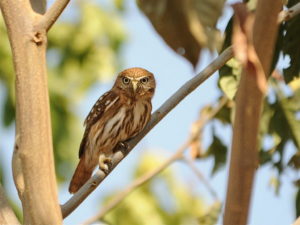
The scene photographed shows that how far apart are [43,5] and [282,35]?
1477 millimetres

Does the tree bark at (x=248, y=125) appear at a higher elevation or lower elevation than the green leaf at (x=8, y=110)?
lower

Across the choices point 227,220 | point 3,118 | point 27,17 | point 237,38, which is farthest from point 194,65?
point 3,118

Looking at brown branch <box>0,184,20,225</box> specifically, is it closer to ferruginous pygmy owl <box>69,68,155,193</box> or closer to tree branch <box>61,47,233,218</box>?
tree branch <box>61,47,233,218</box>

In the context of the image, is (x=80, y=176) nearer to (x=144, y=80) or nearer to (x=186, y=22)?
(x=144, y=80)

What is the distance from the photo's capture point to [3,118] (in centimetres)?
721

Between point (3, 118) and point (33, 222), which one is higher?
point (3, 118)

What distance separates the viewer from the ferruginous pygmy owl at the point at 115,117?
5.54 meters

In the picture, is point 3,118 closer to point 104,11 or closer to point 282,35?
point 104,11

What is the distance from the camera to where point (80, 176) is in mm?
5941

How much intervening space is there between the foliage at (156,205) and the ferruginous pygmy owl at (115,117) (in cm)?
105

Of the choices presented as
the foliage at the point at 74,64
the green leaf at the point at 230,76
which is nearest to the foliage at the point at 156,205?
the foliage at the point at 74,64

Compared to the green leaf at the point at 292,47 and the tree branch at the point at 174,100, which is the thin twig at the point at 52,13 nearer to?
the tree branch at the point at 174,100

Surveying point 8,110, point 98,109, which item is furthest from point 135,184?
point 8,110

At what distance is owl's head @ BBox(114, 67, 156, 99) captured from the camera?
588cm
